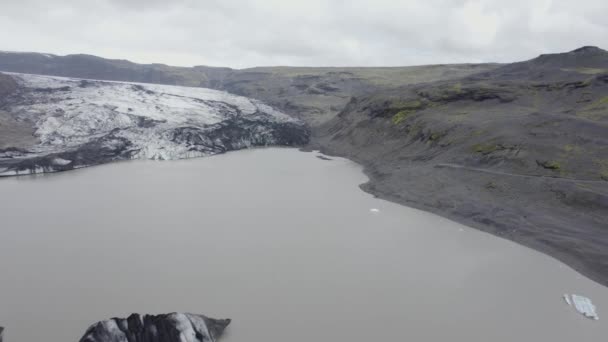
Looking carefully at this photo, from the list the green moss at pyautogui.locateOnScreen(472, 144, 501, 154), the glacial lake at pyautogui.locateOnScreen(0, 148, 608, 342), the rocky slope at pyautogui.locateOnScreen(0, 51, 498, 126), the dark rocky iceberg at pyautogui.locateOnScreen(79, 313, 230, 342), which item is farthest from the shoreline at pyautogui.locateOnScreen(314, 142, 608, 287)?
the rocky slope at pyautogui.locateOnScreen(0, 51, 498, 126)

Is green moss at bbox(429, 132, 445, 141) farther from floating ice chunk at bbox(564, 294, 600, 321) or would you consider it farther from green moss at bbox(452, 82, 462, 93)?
floating ice chunk at bbox(564, 294, 600, 321)

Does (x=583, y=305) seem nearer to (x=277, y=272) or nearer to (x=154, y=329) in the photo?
(x=277, y=272)

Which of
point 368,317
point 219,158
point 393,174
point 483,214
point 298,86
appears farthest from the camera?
point 298,86

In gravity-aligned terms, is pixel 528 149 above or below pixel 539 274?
above

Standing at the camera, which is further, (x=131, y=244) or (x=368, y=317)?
(x=131, y=244)

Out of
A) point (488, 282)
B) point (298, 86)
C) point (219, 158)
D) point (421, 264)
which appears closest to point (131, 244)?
point (421, 264)

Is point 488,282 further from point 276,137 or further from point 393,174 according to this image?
point 276,137
